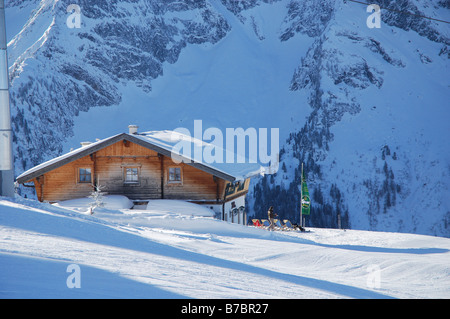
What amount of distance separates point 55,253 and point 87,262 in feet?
1.82

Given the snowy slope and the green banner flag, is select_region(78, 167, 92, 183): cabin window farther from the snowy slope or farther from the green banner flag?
the snowy slope

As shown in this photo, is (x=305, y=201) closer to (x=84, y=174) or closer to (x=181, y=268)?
(x=84, y=174)

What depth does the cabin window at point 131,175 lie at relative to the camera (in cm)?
2512

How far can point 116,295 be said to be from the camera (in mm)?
4691

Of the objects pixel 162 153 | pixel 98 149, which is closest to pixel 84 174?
pixel 98 149

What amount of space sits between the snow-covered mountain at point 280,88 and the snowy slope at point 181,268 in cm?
8380

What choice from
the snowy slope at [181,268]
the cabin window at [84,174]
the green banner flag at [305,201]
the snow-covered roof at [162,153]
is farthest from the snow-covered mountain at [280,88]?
the snowy slope at [181,268]

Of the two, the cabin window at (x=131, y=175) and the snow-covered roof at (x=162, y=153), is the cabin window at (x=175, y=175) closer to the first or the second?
the snow-covered roof at (x=162, y=153)

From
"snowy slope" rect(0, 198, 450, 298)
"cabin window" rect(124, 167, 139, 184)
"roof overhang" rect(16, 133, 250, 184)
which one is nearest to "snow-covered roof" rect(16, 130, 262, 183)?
"roof overhang" rect(16, 133, 250, 184)

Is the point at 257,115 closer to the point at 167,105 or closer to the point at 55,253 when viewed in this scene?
the point at 167,105

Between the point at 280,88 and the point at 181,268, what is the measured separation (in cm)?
13518

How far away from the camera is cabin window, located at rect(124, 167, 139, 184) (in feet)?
82.4

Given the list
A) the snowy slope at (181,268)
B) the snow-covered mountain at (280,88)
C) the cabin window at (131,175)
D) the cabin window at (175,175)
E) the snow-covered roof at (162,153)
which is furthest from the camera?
the snow-covered mountain at (280,88)

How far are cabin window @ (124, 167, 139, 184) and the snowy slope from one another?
45.1 ft
